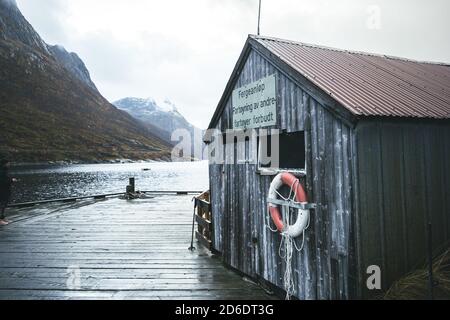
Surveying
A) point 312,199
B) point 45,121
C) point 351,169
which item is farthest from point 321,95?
point 45,121

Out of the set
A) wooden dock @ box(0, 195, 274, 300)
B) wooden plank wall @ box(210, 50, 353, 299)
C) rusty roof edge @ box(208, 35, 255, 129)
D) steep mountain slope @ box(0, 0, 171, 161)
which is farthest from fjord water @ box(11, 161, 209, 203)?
wooden plank wall @ box(210, 50, 353, 299)

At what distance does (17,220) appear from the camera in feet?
48.2

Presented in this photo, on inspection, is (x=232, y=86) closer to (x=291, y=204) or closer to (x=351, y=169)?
(x=291, y=204)

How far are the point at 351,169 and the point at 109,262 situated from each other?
693 centimetres

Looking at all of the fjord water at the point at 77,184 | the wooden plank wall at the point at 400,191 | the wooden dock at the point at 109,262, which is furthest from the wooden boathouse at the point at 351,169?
the fjord water at the point at 77,184

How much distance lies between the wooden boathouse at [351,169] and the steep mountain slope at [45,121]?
399 ft

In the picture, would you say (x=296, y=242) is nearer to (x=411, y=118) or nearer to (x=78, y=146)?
(x=411, y=118)

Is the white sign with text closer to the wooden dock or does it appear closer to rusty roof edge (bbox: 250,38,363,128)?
rusty roof edge (bbox: 250,38,363,128)

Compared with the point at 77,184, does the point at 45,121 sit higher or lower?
higher

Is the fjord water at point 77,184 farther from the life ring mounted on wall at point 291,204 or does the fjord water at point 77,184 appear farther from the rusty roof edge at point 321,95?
the rusty roof edge at point 321,95

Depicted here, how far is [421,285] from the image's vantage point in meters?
4.84

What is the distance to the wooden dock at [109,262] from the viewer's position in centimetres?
702
